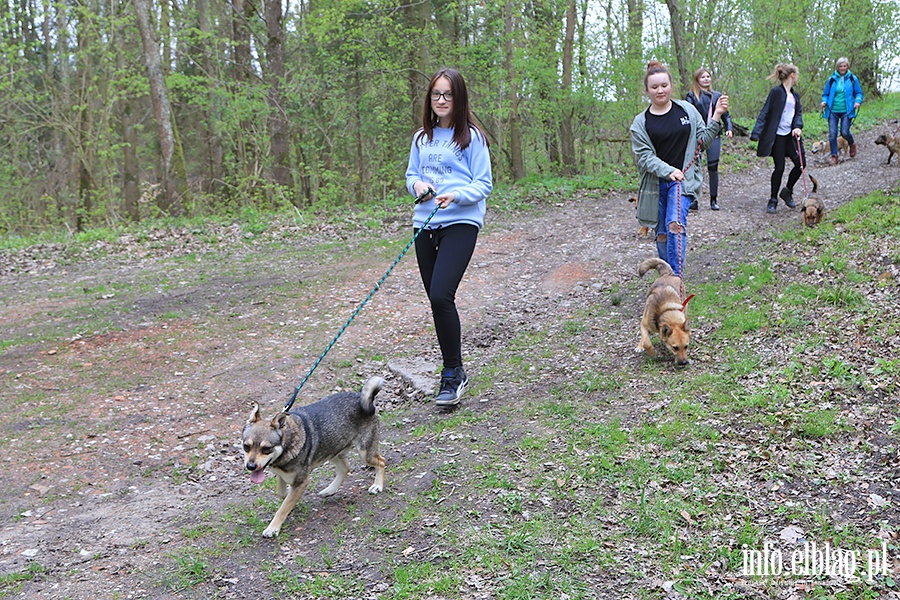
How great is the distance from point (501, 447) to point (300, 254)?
293 inches

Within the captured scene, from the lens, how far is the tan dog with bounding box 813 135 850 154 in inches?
586

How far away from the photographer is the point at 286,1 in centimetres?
2008

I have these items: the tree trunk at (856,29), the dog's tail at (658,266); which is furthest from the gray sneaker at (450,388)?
the tree trunk at (856,29)

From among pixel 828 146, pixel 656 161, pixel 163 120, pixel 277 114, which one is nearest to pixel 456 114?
pixel 656 161

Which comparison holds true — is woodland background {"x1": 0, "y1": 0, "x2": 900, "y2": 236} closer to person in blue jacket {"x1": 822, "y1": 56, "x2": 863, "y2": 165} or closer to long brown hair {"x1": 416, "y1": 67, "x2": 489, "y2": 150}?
person in blue jacket {"x1": 822, "y1": 56, "x2": 863, "y2": 165}

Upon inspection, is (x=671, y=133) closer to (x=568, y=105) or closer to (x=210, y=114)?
(x=568, y=105)

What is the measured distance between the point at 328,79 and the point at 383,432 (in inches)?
542

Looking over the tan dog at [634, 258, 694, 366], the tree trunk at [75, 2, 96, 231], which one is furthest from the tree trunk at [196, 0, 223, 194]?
the tan dog at [634, 258, 694, 366]

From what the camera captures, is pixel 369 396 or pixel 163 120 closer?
pixel 369 396

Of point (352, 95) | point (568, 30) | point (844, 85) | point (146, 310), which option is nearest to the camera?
point (146, 310)

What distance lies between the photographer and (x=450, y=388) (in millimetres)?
5316

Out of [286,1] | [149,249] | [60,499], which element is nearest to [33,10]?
[286,1]

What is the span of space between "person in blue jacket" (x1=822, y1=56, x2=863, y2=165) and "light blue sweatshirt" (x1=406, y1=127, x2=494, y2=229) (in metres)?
11.5

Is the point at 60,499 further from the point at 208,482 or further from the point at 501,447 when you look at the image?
the point at 501,447
